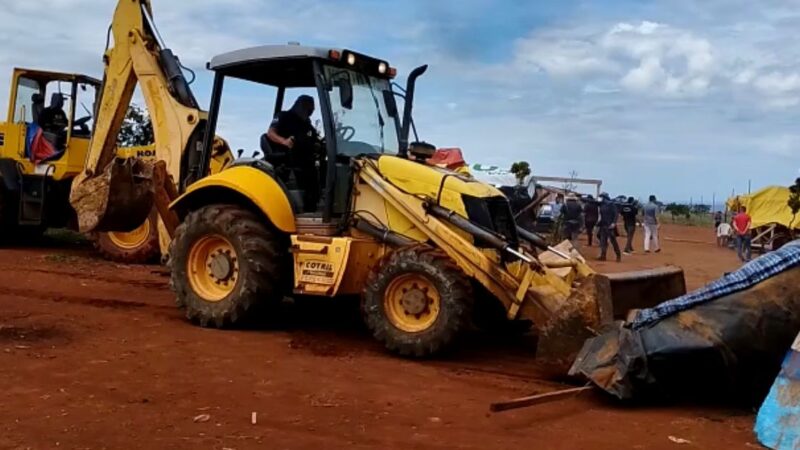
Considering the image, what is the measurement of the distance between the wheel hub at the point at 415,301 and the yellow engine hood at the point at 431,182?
861mm

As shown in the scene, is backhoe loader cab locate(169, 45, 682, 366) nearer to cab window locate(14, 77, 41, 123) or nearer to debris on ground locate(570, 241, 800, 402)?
debris on ground locate(570, 241, 800, 402)

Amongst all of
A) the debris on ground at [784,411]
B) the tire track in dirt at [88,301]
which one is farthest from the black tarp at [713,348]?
the tire track in dirt at [88,301]

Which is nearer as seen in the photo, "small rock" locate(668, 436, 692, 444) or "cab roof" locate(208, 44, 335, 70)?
"small rock" locate(668, 436, 692, 444)

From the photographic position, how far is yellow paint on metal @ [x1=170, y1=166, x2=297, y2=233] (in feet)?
28.1

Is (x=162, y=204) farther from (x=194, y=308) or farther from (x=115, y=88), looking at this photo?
(x=115, y=88)

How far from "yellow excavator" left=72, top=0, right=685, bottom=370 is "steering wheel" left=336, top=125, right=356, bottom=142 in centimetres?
1

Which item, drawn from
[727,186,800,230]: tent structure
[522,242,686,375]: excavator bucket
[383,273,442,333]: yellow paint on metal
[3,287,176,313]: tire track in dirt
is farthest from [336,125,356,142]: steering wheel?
[727,186,800,230]: tent structure

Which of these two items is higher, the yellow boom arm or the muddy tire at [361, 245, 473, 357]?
the yellow boom arm

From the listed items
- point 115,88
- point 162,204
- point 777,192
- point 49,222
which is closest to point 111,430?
point 162,204

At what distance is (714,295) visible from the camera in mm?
6504

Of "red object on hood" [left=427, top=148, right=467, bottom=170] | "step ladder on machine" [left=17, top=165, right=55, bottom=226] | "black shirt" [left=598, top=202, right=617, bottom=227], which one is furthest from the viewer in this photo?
"black shirt" [left=598, top=202, right=617, bottom=227]

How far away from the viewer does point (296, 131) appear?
9.08 m

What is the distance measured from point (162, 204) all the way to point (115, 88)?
9.26ft

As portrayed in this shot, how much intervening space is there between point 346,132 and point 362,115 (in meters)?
0.32
